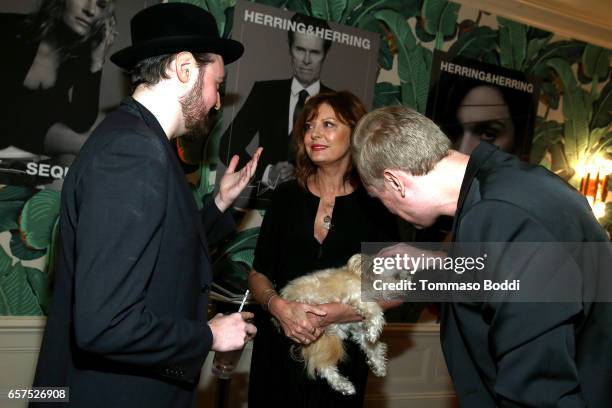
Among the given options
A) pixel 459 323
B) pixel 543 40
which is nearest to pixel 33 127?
pixel 459 323

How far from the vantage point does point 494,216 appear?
1.31 meters

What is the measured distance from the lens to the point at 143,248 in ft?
4.27

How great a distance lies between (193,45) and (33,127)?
176 cm

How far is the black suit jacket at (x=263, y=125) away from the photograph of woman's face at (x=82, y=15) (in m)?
0.98

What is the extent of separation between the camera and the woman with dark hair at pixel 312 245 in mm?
2572

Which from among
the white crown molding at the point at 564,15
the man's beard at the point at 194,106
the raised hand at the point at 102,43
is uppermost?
the white crown molding at the point at 564,15

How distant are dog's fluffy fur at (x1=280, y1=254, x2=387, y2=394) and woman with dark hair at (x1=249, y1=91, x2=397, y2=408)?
46 mm

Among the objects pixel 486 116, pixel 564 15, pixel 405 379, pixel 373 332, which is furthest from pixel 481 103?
pixel 373 332

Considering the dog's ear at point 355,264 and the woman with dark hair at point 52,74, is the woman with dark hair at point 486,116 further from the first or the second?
the woman with dark hair at point 52,74

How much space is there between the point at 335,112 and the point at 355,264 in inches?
32.0

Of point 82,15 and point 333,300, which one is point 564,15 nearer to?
point 333,300

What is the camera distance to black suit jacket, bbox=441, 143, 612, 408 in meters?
1.27

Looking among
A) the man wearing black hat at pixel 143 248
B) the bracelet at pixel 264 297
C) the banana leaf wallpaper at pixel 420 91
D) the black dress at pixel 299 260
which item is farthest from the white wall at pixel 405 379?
the man wearing black hat at pixel 143 248

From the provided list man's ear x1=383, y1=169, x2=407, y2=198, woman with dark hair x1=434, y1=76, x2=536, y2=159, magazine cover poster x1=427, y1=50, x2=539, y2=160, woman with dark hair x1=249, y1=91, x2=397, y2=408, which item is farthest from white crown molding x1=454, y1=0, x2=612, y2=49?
man's ear x1=383, y1=169, x2=407, y2=198
